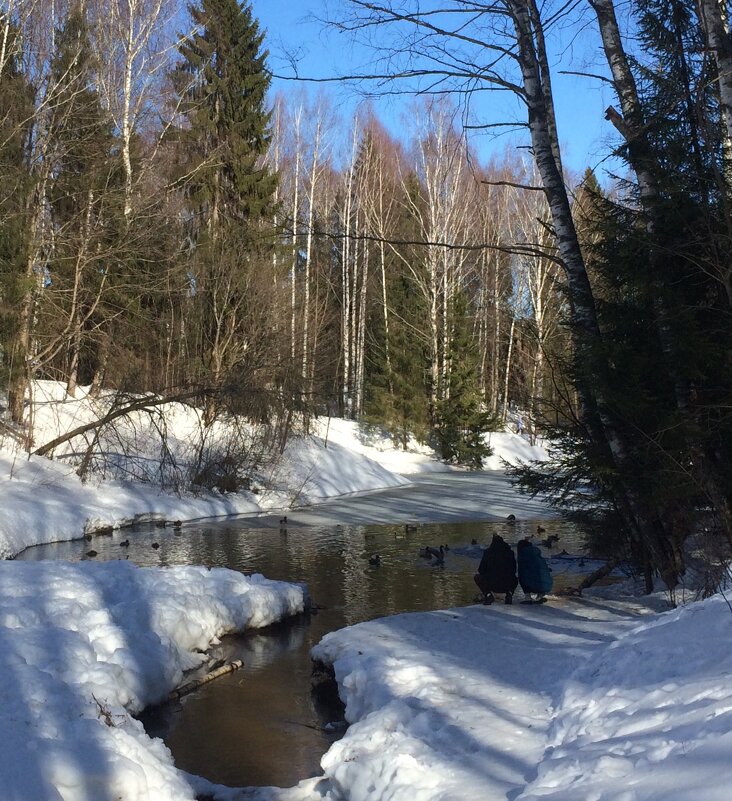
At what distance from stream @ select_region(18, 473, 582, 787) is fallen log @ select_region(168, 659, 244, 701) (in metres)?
0.10

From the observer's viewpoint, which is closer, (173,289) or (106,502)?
(106,502)

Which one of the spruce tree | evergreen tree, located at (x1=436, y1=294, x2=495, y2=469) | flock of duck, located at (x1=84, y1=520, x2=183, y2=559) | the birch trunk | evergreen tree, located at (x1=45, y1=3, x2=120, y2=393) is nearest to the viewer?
the birch trunk

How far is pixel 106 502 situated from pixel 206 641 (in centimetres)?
1200

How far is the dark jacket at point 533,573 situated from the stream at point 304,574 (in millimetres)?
1265

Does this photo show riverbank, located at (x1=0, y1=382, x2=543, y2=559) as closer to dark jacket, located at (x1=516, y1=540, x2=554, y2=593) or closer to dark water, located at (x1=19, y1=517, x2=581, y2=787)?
dark water, located at (x1=19, y1=517, x2=581, y2=787)

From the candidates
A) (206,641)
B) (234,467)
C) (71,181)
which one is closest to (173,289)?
(71,181)

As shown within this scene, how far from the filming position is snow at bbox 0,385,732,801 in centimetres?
437

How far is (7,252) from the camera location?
22500 mm

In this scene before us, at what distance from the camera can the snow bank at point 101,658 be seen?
5461 millimetres

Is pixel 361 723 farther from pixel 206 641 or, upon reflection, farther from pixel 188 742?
pixel 206 641

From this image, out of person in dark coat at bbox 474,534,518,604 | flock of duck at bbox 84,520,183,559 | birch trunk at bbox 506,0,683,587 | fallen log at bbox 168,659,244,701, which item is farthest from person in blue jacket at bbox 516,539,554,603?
flock of duck at bbox 84,520,183,559

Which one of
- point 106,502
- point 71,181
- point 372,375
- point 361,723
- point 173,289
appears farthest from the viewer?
point 372,375

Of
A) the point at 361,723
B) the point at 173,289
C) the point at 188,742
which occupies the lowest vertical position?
the point at 188,742

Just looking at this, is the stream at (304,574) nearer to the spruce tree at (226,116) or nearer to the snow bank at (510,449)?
the snow bank at (510,449)
